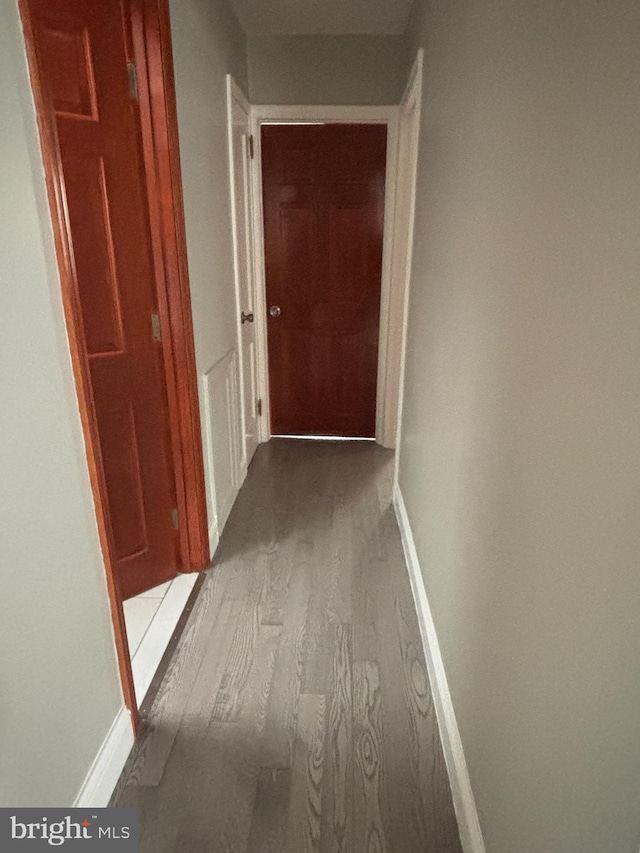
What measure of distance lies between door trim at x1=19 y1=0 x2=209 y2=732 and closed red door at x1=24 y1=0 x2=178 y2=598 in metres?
0.04

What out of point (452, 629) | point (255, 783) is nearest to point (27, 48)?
point (452, 629)

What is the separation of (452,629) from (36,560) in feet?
3.60

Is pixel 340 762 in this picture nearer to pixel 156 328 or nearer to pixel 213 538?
pixel 213 538

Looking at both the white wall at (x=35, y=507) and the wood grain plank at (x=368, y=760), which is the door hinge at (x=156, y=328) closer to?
the white wall at (x=35, y=507)

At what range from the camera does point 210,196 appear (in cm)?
230

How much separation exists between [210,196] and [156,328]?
2.44 ft

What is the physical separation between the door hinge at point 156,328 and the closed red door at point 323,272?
1.65 meters

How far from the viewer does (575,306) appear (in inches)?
29.5

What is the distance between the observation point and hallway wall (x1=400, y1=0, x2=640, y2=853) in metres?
0.62

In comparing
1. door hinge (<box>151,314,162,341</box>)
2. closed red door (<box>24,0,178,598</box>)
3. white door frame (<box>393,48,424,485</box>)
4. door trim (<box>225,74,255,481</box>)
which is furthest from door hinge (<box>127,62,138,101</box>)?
white door frame (<box>393,48,424,485</box>)

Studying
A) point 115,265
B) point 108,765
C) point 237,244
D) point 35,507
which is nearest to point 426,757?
point 108,765

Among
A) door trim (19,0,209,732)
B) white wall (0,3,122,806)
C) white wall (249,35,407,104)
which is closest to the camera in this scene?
white wall (0,3,122,806)

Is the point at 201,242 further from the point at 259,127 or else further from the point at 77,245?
the point at 259,127

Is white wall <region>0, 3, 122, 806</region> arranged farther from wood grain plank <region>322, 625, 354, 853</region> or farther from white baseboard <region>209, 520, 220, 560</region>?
white baseboard <region>209, 520, 220, 560</region>
